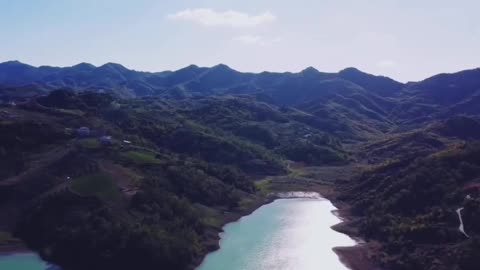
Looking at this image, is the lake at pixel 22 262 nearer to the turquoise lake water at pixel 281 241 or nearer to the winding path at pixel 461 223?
the turquoise lake water at pixel 281 241

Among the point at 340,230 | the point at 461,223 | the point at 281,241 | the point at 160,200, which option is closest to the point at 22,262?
the point at 160,200

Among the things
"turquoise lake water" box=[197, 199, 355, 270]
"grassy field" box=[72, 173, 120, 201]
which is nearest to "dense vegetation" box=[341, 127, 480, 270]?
"turquoise lake water" box=[197, 199, 355, 270]

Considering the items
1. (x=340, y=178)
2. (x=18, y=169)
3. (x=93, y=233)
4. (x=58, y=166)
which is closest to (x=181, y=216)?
(x=93, y=233)

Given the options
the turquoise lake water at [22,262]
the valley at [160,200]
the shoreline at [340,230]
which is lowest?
the turquoise lake water at [22,262]

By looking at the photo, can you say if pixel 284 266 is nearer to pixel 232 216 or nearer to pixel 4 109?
pixel 232 216

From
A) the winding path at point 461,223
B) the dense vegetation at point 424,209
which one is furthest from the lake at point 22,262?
the winding path at point 461,223

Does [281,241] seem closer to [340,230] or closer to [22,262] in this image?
[340,230]
